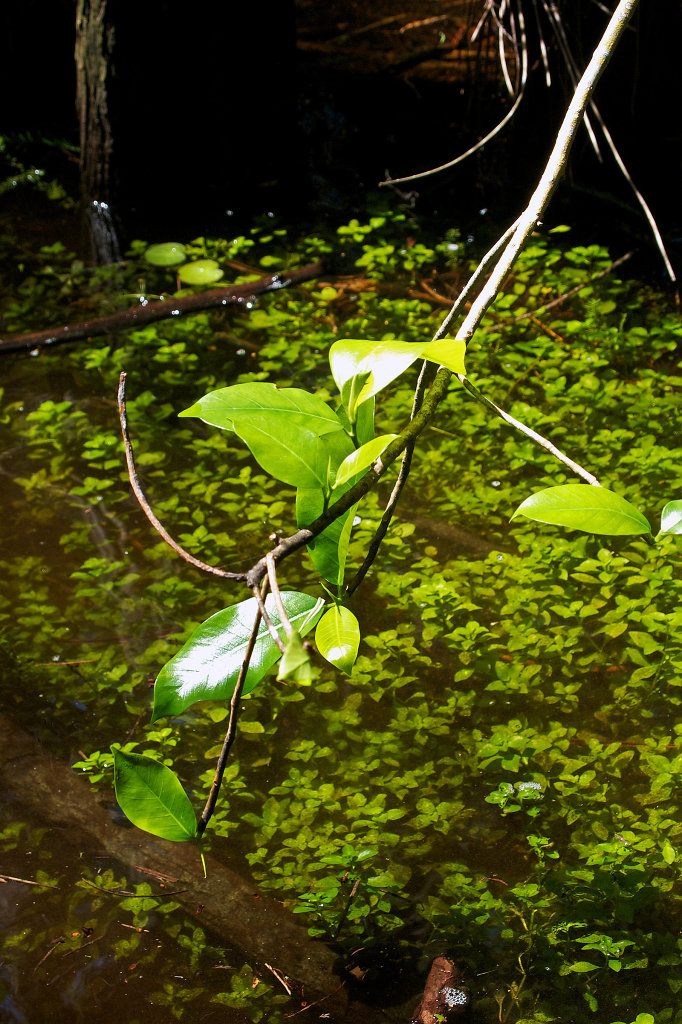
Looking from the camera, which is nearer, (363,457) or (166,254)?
(363,457)

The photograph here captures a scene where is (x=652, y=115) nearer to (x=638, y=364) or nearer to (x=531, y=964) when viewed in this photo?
(x=638, y=364)

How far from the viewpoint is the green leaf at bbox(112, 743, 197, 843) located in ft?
2.19

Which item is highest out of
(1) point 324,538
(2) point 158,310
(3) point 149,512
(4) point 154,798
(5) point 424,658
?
(3) point 149,512

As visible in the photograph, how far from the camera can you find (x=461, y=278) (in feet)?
12.4

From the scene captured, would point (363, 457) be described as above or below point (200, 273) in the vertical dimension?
above

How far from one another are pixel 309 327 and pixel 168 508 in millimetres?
1202

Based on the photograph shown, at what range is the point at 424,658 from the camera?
214cm

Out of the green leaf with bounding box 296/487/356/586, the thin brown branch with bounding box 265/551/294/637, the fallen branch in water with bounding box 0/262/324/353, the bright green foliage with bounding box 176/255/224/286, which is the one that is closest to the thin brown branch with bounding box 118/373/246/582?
the thin brown branch with bounding box 265/551/294/637

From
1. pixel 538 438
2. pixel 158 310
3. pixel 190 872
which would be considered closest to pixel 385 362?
pixel 538 438

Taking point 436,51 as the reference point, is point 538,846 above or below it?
below

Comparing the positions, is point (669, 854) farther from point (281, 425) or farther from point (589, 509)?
point (281, 425)

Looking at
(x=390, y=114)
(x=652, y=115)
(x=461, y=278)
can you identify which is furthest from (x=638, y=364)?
(x=390, y=114)

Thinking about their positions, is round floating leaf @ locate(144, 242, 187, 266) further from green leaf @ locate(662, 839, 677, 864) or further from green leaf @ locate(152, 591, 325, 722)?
green leaf @ locate(152, 591, 325, 722)

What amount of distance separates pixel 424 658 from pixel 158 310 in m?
2.14
